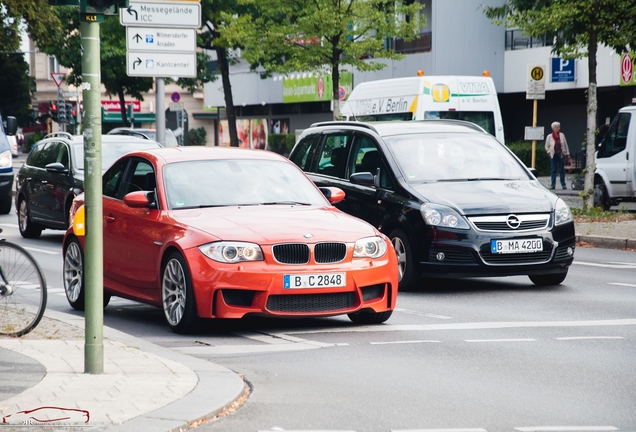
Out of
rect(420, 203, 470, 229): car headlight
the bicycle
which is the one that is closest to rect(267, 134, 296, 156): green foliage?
rect(420, 203, 470, 229): car headlight

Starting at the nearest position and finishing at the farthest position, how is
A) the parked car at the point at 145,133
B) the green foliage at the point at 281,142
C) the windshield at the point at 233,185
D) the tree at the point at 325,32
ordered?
1. the windshield at the point at 233,185
2. the tree at the point at 325,32
3. the parked car at the point at 145,133
4. the green foliage at the point at 281,142

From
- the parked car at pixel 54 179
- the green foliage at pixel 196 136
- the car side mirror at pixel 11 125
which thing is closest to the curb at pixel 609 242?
the parked car at pixel 54 179

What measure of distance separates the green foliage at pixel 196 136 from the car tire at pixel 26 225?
175 ft

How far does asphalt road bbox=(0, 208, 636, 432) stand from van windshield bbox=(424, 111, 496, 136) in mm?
13352

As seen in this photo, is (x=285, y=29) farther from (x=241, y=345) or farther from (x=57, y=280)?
(x=241, y=345)

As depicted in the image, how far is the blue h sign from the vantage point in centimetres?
3900

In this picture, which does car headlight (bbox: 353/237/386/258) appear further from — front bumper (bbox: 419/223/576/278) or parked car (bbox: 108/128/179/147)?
parked car (bbox: 108/128/179/147)

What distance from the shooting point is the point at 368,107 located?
27734 millimetres

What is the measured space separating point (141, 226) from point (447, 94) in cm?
1626

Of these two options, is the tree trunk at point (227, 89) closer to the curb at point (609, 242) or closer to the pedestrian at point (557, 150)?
the pedestrian at point (557, 150)

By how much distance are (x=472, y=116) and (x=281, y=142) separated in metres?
31.0

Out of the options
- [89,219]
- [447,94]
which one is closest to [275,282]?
[89,219]

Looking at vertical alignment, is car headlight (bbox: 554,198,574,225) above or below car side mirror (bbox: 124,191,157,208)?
below

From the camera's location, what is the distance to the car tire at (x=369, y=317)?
9.80 meters
